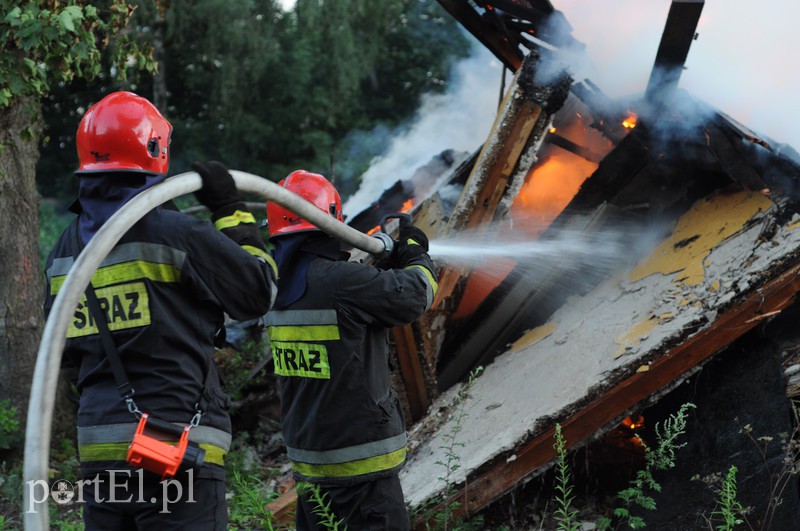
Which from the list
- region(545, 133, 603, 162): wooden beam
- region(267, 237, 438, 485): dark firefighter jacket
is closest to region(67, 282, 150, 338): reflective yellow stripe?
region(267, 237, 438, 485): dark firefighter jacket

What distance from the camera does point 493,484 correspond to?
13.4 ft

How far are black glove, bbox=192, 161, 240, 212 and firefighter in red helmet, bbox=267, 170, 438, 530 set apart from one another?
70 centimetres

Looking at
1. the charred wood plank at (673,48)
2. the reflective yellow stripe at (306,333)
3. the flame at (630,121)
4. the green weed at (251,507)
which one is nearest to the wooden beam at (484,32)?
the flame at (630,121)

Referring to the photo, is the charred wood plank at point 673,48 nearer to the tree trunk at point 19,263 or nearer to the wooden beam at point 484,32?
the wooden beam at point 484,32

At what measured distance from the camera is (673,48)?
4777mm

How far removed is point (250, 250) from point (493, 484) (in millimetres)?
2146

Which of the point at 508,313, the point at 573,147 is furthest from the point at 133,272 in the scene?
the point at 573,147

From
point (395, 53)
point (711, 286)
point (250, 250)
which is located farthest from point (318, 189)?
point (395, 53)

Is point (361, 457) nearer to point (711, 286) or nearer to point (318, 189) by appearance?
point (318, 189)

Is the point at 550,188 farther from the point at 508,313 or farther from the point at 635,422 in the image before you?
the point at 635,422

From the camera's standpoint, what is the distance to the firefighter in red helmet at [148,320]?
2428mm

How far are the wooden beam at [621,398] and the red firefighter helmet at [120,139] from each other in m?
2.42

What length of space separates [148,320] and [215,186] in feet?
1.60

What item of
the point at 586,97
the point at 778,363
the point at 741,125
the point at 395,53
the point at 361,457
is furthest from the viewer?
the point at 395,53
